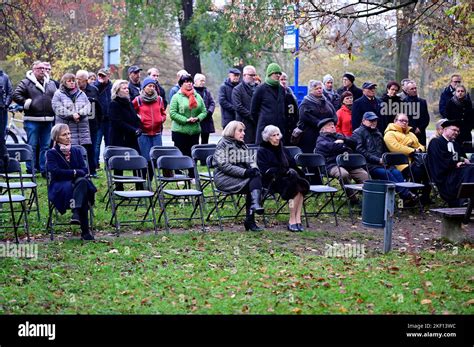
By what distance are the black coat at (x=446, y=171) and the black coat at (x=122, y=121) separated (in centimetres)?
511

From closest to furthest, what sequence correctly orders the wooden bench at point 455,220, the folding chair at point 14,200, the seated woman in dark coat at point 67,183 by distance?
the folding chair at point 14,200 < the seated woman in dark coat at point 67,183 < the wooden bench at point 455,220

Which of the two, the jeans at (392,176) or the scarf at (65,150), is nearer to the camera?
the scarf at (65,150)

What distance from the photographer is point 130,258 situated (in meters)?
10.1

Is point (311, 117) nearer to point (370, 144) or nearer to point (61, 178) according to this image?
point (370, 144)

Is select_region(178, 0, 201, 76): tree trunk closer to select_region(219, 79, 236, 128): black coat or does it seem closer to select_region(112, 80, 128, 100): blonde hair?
select_region(219, 79, 236, 128): black coat

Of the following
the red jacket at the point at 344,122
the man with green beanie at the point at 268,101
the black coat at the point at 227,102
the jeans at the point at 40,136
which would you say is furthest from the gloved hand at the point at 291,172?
the jeans at the point at 40,136

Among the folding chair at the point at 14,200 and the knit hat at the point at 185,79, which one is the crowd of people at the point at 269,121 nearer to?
the knit hat at the point at 185,79

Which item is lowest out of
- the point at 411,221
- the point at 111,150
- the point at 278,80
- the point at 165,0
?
the point at 411,221

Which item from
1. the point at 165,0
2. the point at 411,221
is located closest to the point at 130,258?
the point at 411,221

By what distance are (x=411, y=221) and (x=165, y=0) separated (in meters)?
14.6

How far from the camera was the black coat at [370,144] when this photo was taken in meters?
14.8

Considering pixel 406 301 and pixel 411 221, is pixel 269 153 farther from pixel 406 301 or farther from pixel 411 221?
pixel 406 301
